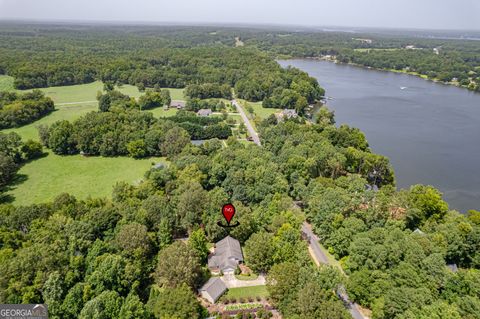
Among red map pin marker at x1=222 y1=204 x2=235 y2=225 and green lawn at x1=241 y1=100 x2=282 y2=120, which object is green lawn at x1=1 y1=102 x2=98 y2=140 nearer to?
green lawn at x1=241 y1=100 x2=282 y2=120

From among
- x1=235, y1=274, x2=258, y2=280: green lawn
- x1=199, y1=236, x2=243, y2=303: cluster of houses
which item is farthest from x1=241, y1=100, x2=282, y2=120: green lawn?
x1=235, y1=274, x2=258, y2=280: green lawn

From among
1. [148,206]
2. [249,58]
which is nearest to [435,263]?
[148,206]

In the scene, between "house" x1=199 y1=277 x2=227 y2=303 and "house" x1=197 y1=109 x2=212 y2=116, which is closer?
"house" x1=199 y1=277 x2=227 y2=303

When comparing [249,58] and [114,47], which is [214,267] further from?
[114,47]

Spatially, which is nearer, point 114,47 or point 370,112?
point 370,112

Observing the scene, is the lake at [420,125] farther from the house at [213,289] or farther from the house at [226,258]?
the house at [213,289]

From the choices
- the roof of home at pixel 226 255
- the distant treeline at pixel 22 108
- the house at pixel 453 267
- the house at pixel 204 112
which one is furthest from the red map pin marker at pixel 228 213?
the distant treeline at pixel 22 108
